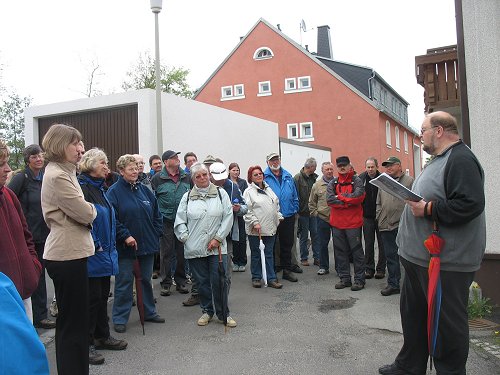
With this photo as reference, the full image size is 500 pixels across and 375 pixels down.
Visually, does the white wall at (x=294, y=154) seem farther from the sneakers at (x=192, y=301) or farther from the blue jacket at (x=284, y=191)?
the sneakers at (x=192, y=301)

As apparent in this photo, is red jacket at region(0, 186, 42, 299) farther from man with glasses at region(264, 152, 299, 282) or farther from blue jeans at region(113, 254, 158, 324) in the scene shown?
man with glasses at region(264, 152, 299, 282)

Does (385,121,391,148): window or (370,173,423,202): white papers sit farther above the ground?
(385,121,391,148): window

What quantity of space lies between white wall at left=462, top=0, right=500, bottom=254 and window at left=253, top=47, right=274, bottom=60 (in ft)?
81.1

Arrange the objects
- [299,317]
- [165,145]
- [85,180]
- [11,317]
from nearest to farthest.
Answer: [11,317] < [85,180] < [299,317] < [165,145]

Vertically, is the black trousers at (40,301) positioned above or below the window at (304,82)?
below

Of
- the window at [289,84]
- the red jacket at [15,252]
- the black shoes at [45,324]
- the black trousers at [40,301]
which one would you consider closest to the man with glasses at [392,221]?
the black shoes at [45,324]

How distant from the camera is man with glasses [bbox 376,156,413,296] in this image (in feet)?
22.5

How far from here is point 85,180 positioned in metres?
4.60

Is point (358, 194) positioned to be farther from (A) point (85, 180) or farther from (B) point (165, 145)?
(B) point (165, 145)

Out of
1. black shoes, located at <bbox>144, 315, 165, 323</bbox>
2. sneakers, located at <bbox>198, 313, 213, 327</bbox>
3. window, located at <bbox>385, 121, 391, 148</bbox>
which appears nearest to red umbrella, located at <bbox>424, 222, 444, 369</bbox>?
sneakers, located at <bbox>198, 313, 213, 327</bbox>

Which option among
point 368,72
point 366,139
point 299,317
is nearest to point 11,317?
point 299,317

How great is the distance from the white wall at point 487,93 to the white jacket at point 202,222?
328cm

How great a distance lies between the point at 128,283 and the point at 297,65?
25.9 m

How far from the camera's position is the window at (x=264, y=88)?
3015 centimetres
